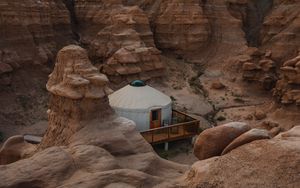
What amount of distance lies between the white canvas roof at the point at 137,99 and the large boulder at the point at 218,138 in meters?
13.3

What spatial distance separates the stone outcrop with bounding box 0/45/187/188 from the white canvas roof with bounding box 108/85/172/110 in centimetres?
779

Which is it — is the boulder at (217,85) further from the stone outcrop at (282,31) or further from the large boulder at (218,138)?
the large boulder at (218,138)

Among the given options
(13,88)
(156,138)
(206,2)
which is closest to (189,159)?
(156,138)

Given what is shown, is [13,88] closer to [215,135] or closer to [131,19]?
[131,19]

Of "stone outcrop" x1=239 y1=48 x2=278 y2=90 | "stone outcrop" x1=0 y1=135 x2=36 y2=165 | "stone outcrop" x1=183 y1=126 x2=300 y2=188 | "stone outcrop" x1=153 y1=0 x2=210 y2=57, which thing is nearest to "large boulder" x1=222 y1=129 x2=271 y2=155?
"stone outcrop" x1=183 y1=126 x2=300 y2=188

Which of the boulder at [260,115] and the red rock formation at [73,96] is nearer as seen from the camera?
the red rock formation at [73,96]

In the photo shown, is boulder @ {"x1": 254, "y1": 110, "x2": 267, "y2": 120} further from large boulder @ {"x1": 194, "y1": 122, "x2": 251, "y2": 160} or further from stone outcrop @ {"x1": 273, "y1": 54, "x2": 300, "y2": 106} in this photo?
large boulder @ {"x1": 194, "y1": 122, "x2": 251, "y2": 160}

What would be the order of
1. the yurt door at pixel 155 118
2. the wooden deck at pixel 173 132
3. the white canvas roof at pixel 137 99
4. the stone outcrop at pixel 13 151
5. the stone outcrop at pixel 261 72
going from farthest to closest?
the stone outcrop at pixel 261 72, the yurt door at pixel 155 118, the white canvas roof at pixel 137 99, the wooden deck at pixel 173 132, the stone outcrop at pixel 13 151

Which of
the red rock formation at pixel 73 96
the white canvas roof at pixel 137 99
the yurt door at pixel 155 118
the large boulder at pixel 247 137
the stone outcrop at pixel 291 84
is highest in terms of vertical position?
the large boulder at pixel 247 137

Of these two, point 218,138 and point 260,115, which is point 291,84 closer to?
point 260,115

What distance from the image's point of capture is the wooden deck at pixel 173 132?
20688mm

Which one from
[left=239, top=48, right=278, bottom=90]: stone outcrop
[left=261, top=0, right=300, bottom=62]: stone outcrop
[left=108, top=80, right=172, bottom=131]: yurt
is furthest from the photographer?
[left=261, top=0, right=300, bottom=62]: stone outcrop

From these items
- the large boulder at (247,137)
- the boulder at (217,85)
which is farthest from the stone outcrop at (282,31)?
the large boulder at (247,137)

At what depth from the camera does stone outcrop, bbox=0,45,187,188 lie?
298 inches
